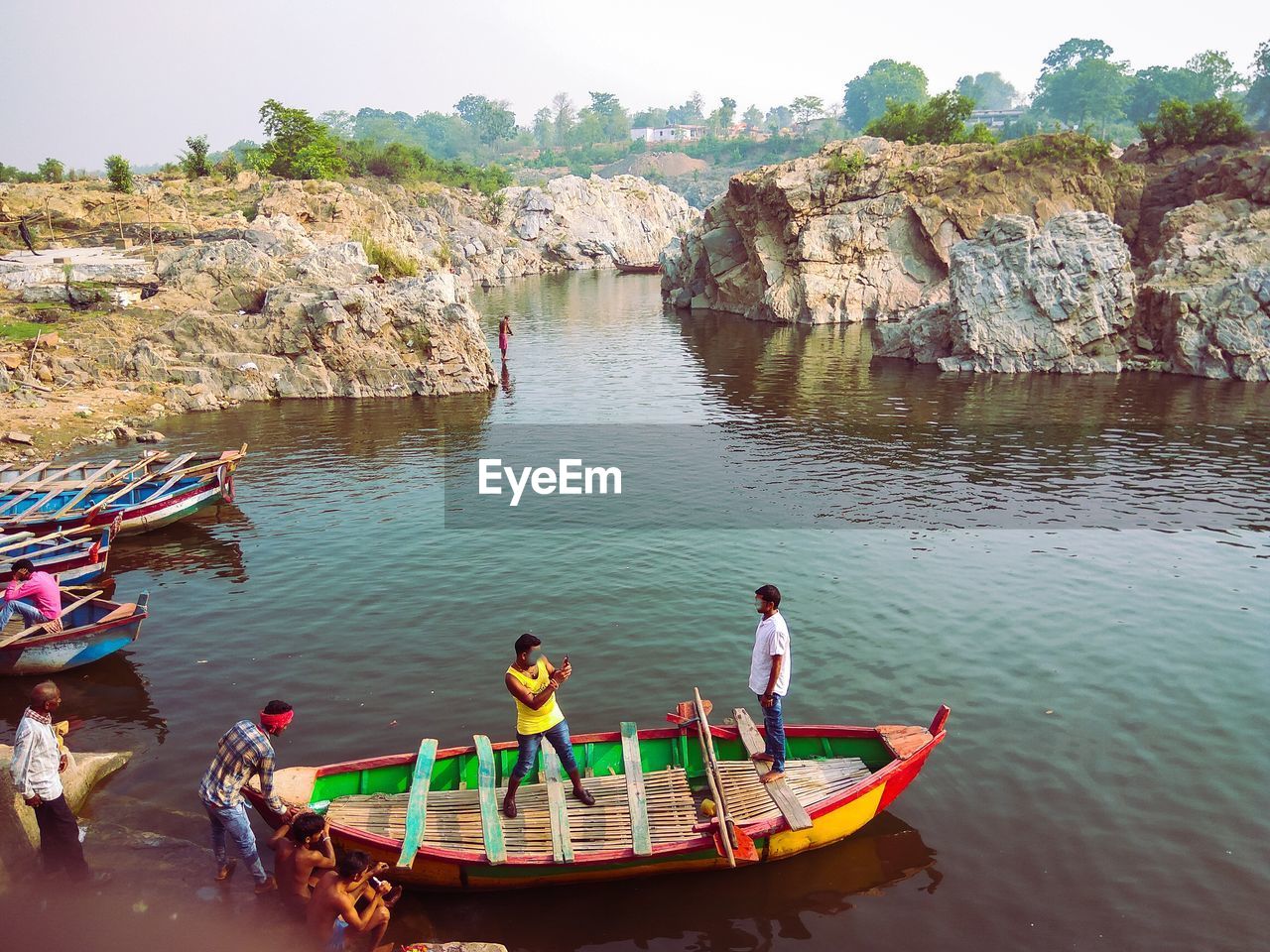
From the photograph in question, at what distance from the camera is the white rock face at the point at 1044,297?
45.4 metres

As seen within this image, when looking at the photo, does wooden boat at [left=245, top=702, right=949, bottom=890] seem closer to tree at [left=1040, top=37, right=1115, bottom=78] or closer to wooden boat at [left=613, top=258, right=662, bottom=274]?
wooden boat at [left=613, top=258, right=662, bottom=274]

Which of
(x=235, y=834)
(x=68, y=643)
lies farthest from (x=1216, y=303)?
(x=68, y=643)

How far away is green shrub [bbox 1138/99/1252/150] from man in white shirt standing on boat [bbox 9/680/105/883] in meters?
81.1

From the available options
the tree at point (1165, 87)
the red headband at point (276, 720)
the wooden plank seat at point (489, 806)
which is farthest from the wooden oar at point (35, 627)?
the tree at point (1165, 87)

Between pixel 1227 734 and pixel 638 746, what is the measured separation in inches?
409

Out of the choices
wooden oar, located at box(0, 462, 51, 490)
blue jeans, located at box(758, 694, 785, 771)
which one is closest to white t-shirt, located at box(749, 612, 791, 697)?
blue jeans, located at box(758, 694, 785, 771)

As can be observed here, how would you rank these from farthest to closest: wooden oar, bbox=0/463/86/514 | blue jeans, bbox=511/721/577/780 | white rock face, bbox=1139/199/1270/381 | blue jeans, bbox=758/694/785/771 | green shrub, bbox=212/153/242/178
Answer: green shrub, bbox=212/153/242/178
white rock face, bbox=1139/199/1270/381
wooden oar, bbox=0/463/86/514
blue jeans, bbox=758/694/785/771
blue jeans, bbox=511/721/577/780

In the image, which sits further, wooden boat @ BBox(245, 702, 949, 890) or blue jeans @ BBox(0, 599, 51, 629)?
blue jeans @ BBox(0, 599, 51, 629)

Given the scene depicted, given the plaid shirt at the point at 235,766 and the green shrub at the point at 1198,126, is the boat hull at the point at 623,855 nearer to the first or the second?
the plaid shirt at the point at 235,766

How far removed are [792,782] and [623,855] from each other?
9.50 ft

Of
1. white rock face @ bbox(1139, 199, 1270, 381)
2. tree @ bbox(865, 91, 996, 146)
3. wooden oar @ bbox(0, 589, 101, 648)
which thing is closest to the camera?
wooden oar @ bbox(0, 589, 101, 648)

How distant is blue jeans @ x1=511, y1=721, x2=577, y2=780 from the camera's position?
1145 centimetres

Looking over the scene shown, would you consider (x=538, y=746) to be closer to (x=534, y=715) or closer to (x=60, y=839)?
(x=534, y=715)

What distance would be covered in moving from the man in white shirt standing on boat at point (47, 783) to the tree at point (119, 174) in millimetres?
63553
